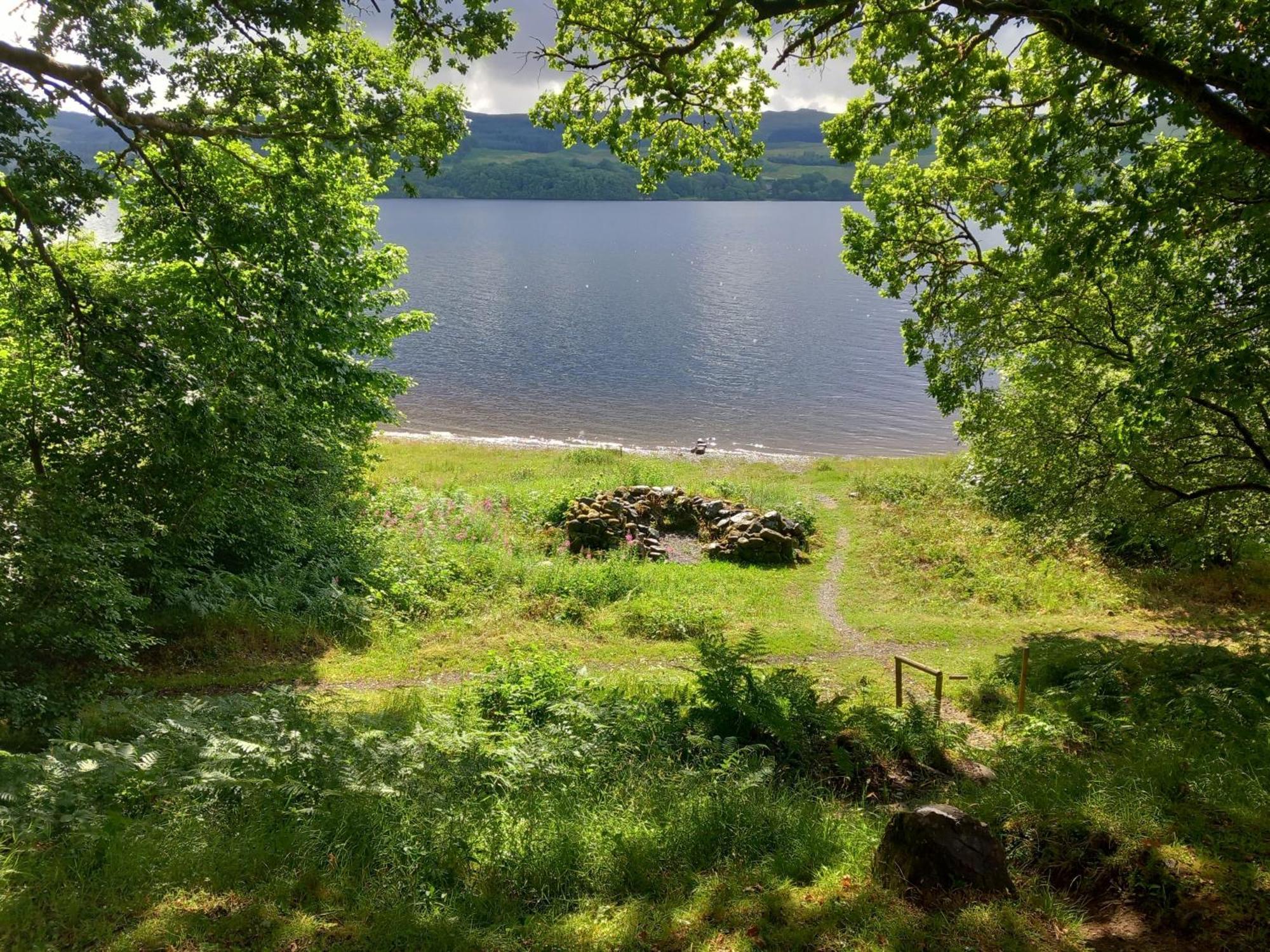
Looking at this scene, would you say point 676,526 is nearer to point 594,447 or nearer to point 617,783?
point 594,447

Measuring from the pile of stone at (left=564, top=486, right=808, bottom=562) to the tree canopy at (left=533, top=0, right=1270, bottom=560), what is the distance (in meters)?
7.67

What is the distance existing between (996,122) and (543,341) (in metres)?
58.4

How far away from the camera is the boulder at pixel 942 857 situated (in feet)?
18.7

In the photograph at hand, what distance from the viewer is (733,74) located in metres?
12.7

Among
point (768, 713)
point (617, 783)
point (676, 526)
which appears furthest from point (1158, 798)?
point (676, 526)

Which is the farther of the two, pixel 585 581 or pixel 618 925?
pixel 585 581

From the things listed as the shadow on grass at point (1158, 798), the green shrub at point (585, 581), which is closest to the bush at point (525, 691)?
the shadow on grass at point (1158, 798)

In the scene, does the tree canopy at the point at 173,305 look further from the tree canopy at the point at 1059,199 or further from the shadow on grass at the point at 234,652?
the tree canopy at the point at 1059,199

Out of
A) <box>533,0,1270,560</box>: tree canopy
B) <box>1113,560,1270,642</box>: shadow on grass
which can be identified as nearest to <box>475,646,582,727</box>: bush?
<box>533,0,1270,560</box>: tree canopy

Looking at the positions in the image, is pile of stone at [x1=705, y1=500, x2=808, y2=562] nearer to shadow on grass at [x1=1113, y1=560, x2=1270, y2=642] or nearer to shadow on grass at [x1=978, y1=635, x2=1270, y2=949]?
shadow on grass at [x1=1113, y1=560, x2=1270, y2=642]

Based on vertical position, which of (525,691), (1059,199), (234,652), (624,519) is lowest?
(624,519)

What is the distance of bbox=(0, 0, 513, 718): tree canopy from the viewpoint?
9.44 meters

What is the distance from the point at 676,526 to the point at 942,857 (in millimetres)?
20820

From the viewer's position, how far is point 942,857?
5.77 m
